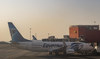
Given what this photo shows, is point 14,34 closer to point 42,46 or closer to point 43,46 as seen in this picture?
point 42,46

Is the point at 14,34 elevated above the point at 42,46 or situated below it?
above

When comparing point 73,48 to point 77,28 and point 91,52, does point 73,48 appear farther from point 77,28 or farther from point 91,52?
point 77,28

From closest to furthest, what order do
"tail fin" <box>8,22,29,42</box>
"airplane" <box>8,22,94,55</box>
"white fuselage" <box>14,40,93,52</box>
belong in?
"white fuselage" <box>14,40,93,52</box> → "airplane" <box>8,22,94,55</box> → "tail fin" <box>8,22,29,42</box>

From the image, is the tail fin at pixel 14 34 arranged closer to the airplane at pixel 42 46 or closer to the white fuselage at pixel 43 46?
the airplane at pixel 42 46

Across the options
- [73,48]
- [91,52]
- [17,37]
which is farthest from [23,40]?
[91,52]

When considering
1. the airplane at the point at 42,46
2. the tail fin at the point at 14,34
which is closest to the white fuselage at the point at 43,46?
the airplane at the point at 42,46

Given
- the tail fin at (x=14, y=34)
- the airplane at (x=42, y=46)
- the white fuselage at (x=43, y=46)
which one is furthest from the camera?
the tail fin at (x=14, y=34)

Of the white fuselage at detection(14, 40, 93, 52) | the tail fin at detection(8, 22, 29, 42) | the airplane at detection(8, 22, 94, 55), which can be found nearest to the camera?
the white fuselage at detection(14, 40, 93, 52)

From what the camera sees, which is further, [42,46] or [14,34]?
[42,46]

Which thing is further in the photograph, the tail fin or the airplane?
the tail fin

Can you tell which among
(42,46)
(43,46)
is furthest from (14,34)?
(43,46)

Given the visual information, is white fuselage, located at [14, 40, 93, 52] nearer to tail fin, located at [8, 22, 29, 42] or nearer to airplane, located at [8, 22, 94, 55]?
airplane, located at [8, 22, 94, 55]

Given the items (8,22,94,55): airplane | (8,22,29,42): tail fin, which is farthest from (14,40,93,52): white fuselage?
(8,22,29,42): tail fin

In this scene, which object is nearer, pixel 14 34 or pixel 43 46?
pixel 14 34
